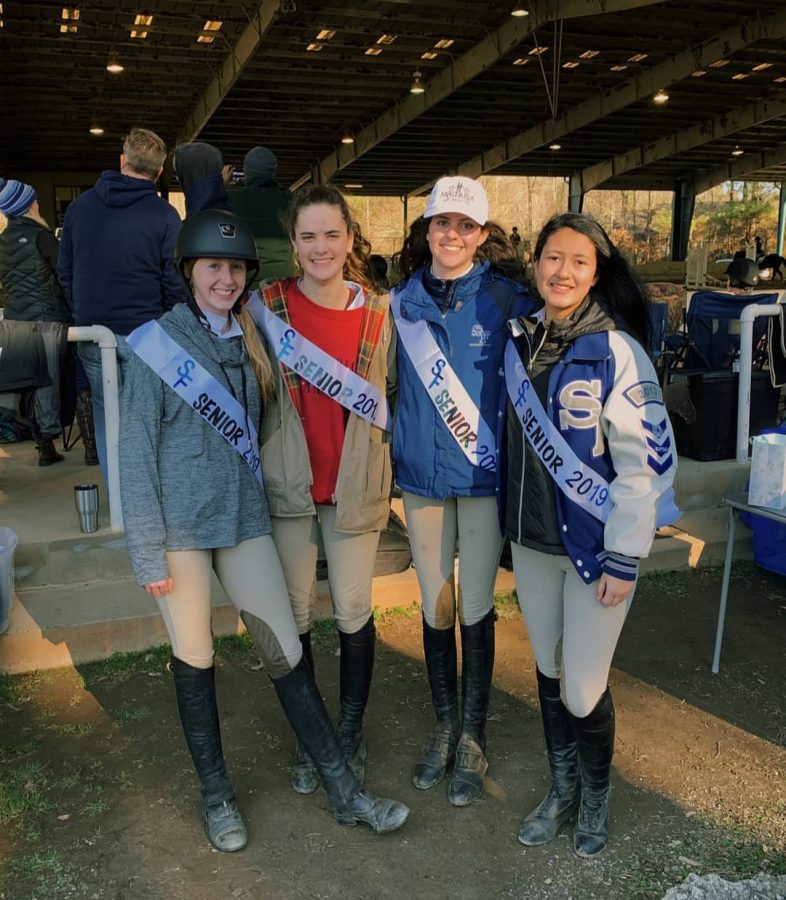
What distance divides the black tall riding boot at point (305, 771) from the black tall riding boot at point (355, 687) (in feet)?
0.35

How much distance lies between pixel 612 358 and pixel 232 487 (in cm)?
104

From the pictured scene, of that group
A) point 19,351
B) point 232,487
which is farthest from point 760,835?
point 19,351

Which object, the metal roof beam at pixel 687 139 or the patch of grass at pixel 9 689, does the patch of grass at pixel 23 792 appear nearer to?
the patch of grass at pixel 9 689

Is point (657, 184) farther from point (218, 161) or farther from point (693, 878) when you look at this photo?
point (693, 878)

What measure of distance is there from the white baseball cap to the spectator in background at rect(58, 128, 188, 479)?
70.8 inches

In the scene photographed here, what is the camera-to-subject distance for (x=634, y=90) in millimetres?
15844

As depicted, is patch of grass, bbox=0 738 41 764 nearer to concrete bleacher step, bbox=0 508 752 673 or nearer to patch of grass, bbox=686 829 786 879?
concrete bleacher step, bbox=0 508 752 673

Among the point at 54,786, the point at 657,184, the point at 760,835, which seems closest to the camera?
the point at 760,835

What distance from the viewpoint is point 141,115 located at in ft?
55.7

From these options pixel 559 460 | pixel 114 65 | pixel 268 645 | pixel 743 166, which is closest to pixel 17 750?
pixel 268 645

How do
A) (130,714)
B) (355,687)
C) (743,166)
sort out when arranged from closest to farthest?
(355,687) → (130,714) → (743,166)

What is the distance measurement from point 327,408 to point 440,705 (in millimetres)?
1053

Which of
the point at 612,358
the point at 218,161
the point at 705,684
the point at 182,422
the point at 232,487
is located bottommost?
the point at 705,684

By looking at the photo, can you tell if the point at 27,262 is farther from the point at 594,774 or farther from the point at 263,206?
the point at 594,774
